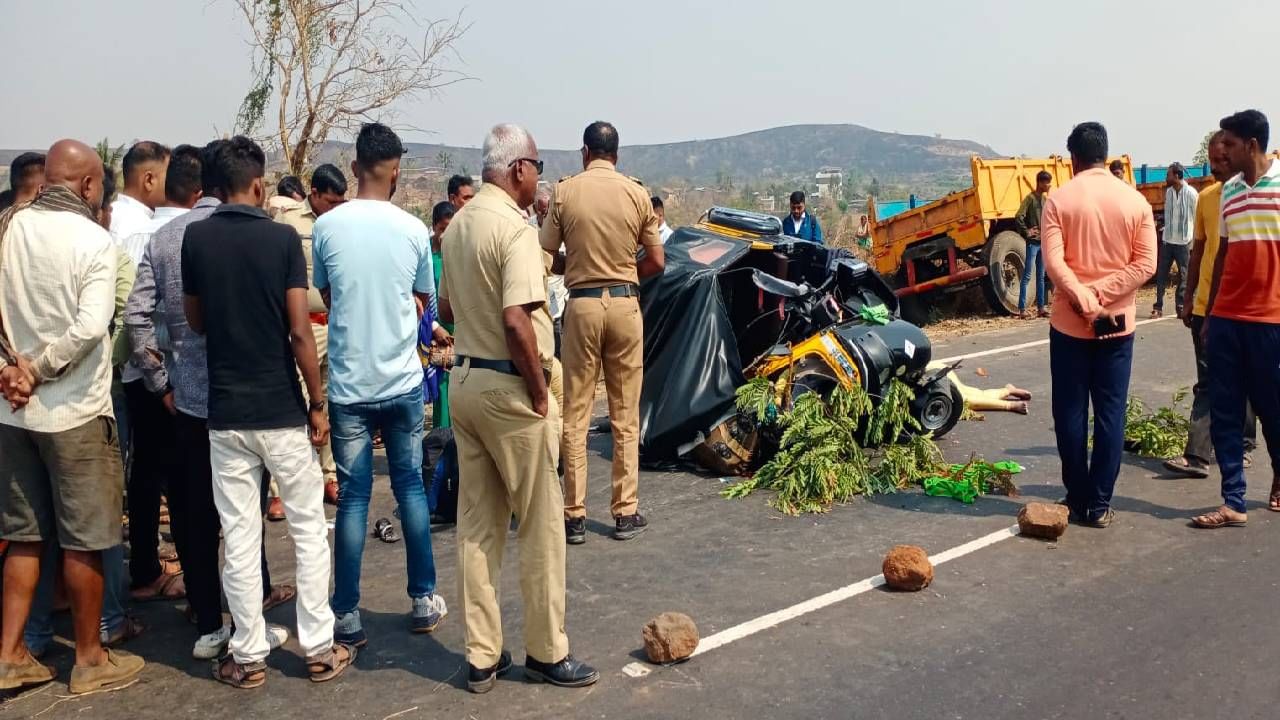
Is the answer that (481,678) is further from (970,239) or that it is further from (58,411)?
(970,239)

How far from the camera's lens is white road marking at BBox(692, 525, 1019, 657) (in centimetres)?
435

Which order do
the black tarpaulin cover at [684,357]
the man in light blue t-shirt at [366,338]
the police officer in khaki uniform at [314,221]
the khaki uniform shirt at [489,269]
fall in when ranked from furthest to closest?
the black tarpaulin cover at [684,357], the police officer in khaki uniform at [314,221], the man in light blue t-shirt at [366,338], the khaki uniform shirt at [489,269]

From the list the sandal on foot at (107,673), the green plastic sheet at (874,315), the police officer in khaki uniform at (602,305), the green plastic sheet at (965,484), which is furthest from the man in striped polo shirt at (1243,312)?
the sandal on foot at (107,673)

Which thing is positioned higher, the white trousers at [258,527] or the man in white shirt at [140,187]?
the man in white shirt at [140,187]

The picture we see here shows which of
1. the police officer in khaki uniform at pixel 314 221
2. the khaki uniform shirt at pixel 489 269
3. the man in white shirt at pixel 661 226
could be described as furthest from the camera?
the man in white shirt at pixel 661 226

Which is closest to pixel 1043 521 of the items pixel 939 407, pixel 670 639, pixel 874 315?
pixel 939 407

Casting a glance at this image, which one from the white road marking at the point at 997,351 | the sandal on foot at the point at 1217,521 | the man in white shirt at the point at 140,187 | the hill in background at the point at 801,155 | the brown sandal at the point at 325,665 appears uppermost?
the hill in background at the point at 801,155

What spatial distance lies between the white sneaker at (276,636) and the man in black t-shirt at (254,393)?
30cm

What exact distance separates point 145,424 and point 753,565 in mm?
3168

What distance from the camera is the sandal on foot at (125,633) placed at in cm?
453

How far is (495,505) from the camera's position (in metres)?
4.07

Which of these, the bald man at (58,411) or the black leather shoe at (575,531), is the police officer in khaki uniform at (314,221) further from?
the bald man at (58,411)

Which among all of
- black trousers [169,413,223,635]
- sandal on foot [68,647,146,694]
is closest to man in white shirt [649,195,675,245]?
black trousers [169,413,223,635]

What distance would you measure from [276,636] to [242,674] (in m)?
0.37
